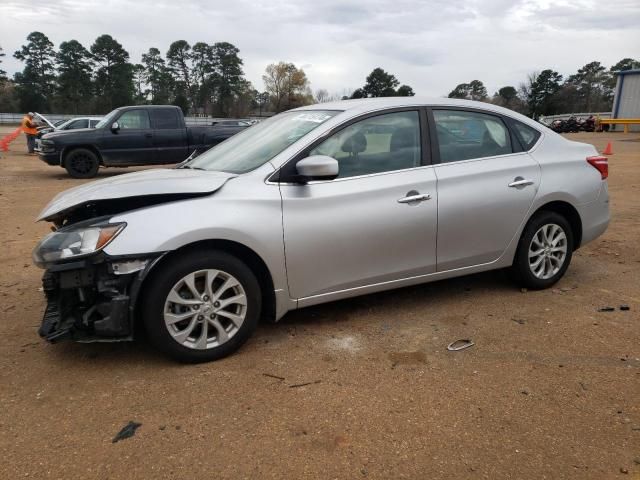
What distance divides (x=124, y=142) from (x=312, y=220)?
11.1 meters

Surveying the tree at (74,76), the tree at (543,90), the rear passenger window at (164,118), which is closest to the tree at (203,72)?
the tree at (74,76)

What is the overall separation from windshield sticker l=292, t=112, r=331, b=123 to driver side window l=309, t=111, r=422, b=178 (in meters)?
0.23

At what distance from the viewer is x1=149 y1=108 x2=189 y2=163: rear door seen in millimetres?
13219

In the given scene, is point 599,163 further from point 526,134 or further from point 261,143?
point 261,143

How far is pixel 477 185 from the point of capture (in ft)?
13.2

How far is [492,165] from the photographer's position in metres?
4.16

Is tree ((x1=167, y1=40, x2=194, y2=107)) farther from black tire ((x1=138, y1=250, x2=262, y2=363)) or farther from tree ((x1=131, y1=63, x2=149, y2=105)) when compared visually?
black tire ((x1=138, y1=250, x2=262, y2=363))

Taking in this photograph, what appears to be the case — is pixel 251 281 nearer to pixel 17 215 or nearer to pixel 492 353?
pixel 492 353

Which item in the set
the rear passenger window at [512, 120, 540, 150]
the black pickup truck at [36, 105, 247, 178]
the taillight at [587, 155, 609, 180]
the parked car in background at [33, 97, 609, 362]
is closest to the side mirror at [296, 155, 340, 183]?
the parked car in background at [33, 97, 609, 362]

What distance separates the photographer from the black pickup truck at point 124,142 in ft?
42.2

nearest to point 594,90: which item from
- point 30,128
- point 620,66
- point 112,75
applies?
point 620,66

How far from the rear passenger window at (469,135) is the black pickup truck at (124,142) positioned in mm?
9991

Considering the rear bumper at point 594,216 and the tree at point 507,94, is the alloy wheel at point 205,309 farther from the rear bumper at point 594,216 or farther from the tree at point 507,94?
the tree at point 507,94

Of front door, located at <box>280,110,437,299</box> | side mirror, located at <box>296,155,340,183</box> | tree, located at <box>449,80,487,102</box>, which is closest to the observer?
side mirror, located at <box>296,155,340,183</box>
